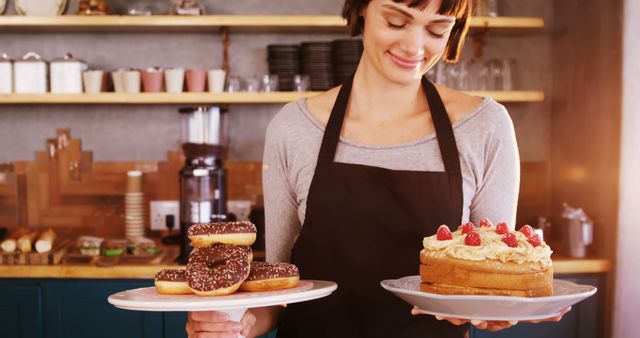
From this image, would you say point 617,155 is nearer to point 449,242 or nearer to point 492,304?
point 449,242

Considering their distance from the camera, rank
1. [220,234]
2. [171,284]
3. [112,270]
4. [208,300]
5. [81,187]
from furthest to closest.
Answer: [81,187]
[112,270]
[220,234]
[171,284]
[208,300]

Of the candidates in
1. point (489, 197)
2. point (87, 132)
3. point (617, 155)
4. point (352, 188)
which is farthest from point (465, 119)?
point (87, 132)

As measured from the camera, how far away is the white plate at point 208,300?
1070 millimetres

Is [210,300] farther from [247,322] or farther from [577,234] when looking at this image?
[577,234]

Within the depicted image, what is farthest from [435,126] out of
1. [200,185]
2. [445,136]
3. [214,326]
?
[200,185]

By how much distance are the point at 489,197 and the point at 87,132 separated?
112 inches

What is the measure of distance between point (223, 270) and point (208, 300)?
15 cm

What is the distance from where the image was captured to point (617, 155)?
9.97ft

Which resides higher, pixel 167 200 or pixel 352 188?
pixel 352 188

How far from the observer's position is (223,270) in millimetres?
1256

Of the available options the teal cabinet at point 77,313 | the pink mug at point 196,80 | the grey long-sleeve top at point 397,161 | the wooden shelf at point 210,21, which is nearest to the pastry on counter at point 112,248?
the teal cabinet at point 77,313

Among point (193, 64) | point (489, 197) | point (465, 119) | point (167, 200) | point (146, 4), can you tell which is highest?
point (146, 4)

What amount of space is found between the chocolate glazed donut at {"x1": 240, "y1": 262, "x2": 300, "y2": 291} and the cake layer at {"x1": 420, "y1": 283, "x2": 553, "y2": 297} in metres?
0.27

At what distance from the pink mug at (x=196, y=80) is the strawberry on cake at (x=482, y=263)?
226 cm
